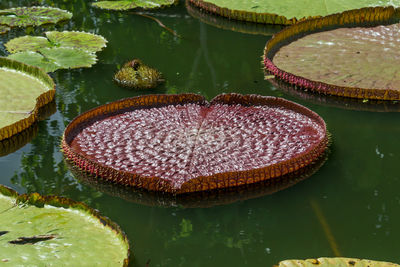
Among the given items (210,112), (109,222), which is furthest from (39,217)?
(210,112)

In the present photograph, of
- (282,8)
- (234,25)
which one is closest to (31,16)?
(234,25)

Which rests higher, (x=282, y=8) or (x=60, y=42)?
(x=282, y=8)

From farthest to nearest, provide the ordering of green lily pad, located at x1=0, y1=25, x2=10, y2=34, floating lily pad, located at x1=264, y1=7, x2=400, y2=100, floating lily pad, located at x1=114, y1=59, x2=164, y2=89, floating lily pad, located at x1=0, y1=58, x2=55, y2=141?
green lily pad, located at x1=0, y1=25, x2=10, y2=34
floating lily pad, located at x1=114, y1=59, x2=164, y2=89
floating lily pad, located at x1=264, y1=7, x2=400, y2=100
floating lily pad, located at x1=0, y1=58, x2=55, y2=141

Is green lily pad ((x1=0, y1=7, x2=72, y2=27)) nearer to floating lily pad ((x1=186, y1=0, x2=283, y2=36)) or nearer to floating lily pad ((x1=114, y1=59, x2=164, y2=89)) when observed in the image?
floating lily pad ((x1=186, y1=0, x2=283, y2=36))

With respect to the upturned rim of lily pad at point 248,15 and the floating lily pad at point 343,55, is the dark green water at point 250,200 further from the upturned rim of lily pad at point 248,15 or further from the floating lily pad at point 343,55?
the upturned rim of lily pad at point 248,15

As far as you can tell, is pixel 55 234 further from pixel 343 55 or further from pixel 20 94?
pixel 343 55

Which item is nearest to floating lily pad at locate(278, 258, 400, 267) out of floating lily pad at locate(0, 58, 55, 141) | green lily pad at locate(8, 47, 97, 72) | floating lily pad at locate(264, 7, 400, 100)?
floating lily pad at locate(264, 7, 400, 100)

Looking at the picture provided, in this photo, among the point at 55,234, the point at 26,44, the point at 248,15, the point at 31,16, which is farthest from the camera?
the point at 31,16
